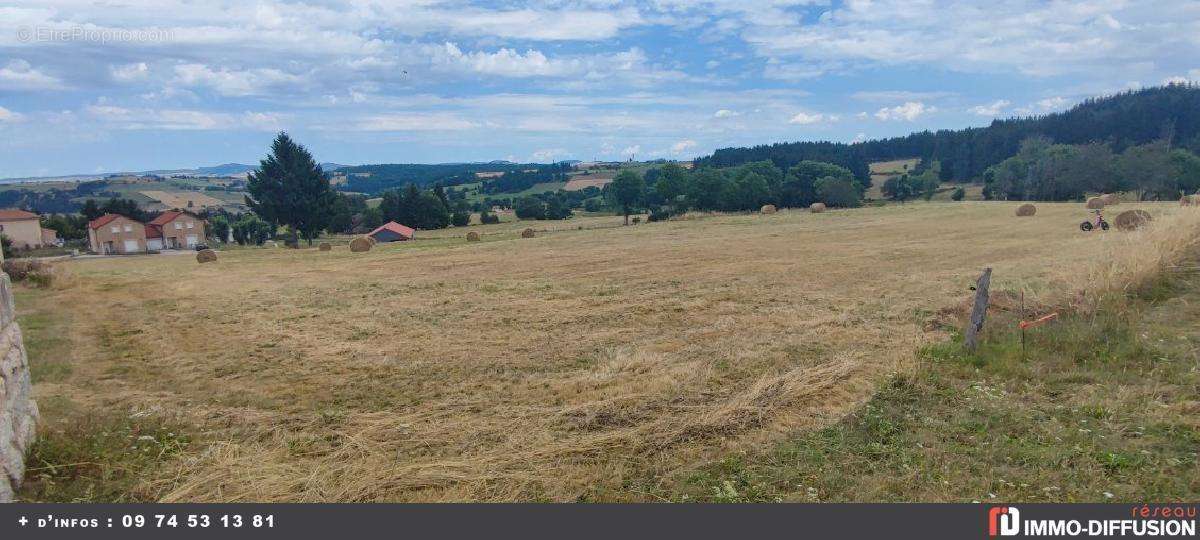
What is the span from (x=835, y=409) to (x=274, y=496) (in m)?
5.66

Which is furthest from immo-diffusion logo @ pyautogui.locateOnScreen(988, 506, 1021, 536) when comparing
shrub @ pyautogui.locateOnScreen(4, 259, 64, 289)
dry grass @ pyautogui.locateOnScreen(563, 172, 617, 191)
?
dry grass @ pyautogui.locateOnScreen(563, 172, 617, 191)

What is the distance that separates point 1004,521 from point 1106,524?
2.23ft

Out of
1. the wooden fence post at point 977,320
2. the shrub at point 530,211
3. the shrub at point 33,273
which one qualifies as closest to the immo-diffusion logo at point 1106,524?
the wooden fence post at point 977,320

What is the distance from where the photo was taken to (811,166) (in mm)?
87625

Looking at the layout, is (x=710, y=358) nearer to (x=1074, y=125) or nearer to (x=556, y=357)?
(x=556, y=357)

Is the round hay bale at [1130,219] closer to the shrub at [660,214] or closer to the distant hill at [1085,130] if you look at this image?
the shrub at [660,214]

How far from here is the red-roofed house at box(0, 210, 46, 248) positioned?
5706cm

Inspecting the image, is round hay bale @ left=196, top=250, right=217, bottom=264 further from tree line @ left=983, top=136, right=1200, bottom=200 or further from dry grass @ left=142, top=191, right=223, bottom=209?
dry grass @ left=142, top=191, right=223, bottom=209

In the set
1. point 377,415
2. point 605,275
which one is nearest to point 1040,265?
point 605,275

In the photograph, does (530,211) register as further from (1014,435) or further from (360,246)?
(1014,435)

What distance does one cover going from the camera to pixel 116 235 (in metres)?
60.6

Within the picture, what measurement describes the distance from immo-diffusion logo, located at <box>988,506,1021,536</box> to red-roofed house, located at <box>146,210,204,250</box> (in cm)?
7738

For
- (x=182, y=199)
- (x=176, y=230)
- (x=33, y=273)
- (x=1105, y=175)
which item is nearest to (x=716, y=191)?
(x=1105, y=175)

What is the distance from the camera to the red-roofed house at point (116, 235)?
59.5 metres
